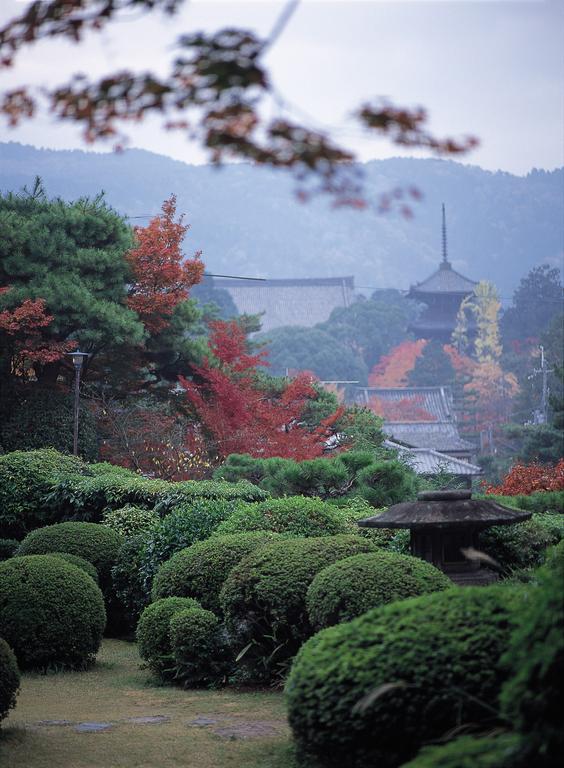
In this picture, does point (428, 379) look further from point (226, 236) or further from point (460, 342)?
point (226, 236)

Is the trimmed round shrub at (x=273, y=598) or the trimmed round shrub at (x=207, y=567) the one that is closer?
the trimmed round shrub at (x=273, y=598)

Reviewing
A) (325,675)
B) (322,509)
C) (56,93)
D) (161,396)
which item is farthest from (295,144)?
(161,396)

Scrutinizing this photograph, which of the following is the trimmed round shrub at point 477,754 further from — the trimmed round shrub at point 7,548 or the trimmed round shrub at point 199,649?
the trimmed round shrub at point 7,548

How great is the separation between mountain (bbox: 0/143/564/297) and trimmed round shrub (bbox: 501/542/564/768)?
334 feet

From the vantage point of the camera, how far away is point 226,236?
109 metres

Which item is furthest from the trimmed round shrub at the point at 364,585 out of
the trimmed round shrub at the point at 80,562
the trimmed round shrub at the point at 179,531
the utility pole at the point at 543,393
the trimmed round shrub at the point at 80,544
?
the utility pole at the point at 543,393

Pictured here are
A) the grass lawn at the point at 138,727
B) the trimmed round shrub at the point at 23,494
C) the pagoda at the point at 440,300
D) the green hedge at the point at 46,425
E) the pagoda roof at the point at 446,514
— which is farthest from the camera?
the pagoda at the point at 440,300

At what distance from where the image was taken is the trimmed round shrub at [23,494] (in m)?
14.6

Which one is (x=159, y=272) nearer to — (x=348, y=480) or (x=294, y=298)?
(x=348, y=480)

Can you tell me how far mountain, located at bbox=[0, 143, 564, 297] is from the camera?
108 metres

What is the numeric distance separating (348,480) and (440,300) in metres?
59.2

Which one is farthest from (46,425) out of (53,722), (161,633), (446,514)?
(53,722)

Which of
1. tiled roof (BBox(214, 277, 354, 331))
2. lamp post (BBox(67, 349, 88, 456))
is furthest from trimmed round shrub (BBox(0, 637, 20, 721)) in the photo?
tiled roof (BBox(214, 277, 354, 331))

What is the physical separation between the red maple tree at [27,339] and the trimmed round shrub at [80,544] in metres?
7.05
